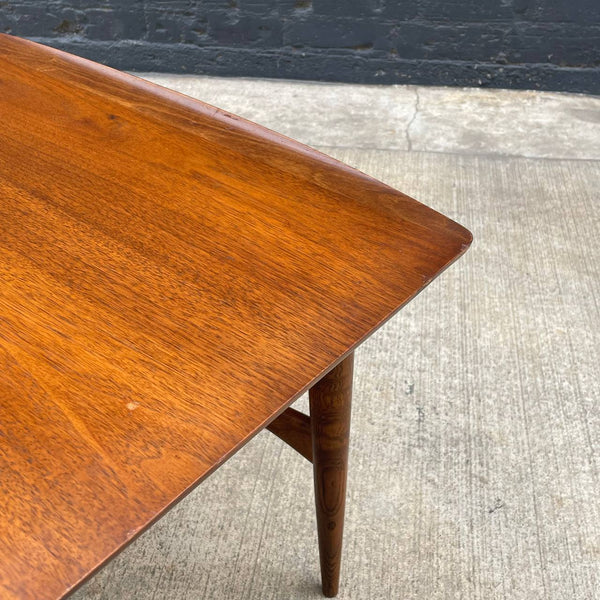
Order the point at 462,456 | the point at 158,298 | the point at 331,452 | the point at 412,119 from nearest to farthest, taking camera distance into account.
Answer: the point at 158,298
the point at 331,452
the point at 462,456
the point at 412,119

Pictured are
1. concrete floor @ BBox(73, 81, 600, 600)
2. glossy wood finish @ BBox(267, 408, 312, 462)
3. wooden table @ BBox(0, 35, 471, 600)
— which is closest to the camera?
wooden table @ BBox(0, 35, 471, 600)

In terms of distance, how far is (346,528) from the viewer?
1.36 meters

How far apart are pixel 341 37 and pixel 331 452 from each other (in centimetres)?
213

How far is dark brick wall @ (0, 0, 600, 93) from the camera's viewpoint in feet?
8.93

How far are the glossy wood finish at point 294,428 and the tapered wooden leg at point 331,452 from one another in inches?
1.3

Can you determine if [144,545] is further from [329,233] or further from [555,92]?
[555,92]

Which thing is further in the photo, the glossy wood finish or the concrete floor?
the concrete floor

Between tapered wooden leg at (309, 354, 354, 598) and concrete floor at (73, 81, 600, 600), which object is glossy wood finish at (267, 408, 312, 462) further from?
concrete floor at (73, 81, 600, 600)

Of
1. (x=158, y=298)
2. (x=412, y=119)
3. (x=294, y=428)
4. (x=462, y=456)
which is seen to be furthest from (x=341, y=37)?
(x=158, y=298)

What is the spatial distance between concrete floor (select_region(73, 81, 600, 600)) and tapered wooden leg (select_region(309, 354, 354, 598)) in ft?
0.49

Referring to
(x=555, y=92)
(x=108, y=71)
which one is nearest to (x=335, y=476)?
(x=108, y=71)

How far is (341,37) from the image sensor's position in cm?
283

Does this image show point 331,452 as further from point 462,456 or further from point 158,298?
point 462,456

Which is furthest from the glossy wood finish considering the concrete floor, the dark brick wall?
the dark brick wall
